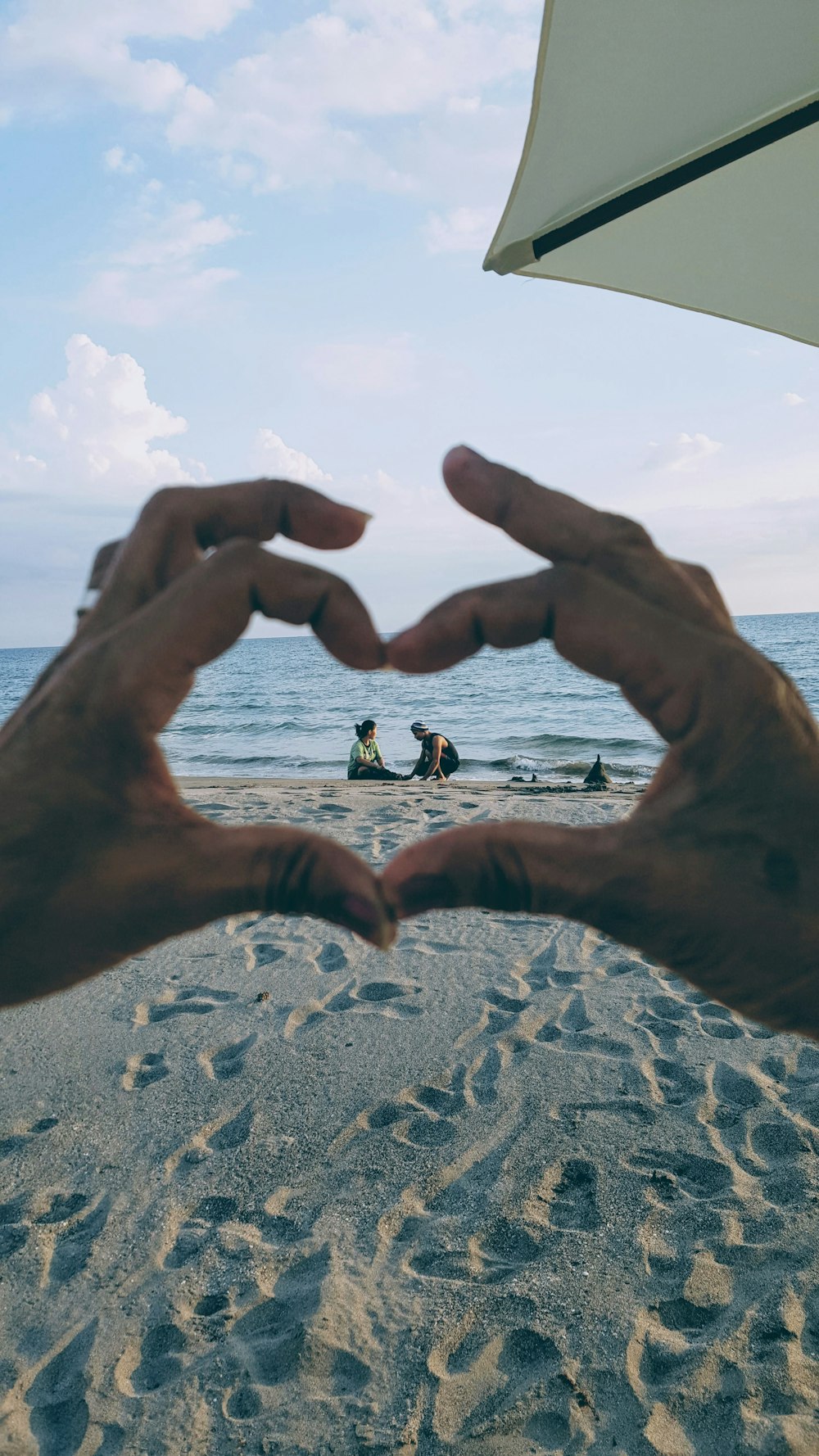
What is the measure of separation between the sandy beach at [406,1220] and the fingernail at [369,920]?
187 cm

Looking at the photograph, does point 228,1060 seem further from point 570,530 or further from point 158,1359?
point 570,530

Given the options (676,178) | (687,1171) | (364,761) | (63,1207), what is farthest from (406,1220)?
(364,761)

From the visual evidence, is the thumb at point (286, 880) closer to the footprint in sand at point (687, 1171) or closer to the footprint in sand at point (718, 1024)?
the footprint in sand at point (687, 1171)

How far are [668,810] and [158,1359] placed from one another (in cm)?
233

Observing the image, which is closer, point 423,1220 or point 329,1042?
point 423,1220

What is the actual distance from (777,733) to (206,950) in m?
4.58

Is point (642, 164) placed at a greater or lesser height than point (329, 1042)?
greater

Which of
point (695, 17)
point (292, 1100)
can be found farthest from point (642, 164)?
point (292, 1100)

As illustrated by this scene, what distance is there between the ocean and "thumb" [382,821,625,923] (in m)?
2.85

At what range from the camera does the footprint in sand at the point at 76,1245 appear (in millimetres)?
2576

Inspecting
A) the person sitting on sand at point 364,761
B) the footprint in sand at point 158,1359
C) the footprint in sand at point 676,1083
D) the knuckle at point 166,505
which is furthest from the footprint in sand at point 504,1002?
the person sitting on sand at point 364,761

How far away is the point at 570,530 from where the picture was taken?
1156 mm

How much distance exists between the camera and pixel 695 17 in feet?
7.83

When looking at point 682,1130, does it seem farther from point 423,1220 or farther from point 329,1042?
point 329,1042
